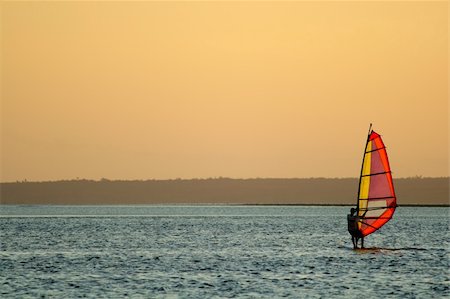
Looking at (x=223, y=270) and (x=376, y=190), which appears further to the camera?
(x=376, y=190)

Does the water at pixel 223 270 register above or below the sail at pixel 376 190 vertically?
below

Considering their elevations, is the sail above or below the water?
above

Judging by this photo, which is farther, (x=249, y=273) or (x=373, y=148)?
(x=373, y=148)

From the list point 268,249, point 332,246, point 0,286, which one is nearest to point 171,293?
point 0,286

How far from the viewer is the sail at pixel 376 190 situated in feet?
258

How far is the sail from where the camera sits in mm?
78562

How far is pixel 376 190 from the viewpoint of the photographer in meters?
79.1

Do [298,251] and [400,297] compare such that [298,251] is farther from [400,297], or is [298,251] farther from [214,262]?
[400,297]

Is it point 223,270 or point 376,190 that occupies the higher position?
point 376,190

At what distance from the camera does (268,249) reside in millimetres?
89625

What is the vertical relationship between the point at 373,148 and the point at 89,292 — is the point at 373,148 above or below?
above

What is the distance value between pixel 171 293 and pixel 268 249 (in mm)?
39234

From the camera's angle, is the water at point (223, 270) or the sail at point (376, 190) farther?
the sail at point (376, 190)

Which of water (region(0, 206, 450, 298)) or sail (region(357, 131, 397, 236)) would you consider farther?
sail (region(357, 131, 397, 236))
